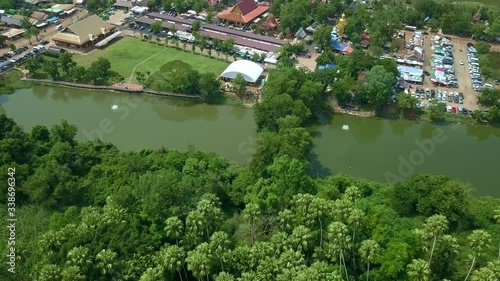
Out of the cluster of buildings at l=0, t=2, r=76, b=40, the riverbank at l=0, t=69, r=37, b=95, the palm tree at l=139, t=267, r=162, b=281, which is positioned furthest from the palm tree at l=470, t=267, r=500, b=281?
the cluster of buildings at l=0, t=2, r=76, b=40

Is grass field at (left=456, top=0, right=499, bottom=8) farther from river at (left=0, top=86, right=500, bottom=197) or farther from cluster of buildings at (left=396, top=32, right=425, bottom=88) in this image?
river at (left=0, top=86, right=500, bottom=197)

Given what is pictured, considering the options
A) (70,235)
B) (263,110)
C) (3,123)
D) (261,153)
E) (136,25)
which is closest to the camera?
(70,235)

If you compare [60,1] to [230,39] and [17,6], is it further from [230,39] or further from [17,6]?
[230,39]

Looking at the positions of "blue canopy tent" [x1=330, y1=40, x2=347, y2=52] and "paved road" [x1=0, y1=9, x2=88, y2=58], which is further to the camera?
"paved road" [x1=0, y1=9, x2=88, y2=58]

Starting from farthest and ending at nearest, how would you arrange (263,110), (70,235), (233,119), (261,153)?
(233,119) → (263,110) → (261,153) → (70,235)

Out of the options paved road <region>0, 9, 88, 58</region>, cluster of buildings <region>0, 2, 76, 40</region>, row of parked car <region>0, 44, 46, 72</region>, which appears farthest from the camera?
cluster of buildings <region>0, 2, 76, 40</region>

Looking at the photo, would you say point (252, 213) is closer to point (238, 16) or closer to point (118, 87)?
point (118, 87)

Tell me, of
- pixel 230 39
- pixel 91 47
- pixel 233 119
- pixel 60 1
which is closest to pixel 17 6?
pixel 60 1
